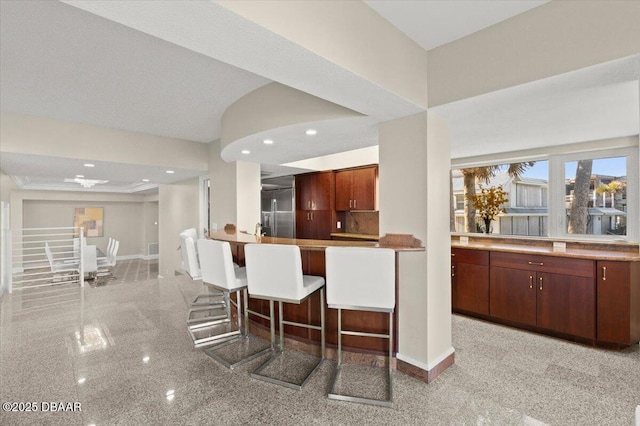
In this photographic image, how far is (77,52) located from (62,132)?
238cm

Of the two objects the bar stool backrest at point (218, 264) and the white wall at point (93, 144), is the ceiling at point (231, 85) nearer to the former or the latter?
the white wall at point (93, 144)

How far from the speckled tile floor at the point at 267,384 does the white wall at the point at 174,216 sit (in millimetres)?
3068

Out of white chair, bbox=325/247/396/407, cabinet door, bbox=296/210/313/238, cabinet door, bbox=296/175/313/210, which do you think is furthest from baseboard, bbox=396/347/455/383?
cabinet door, bbox=296/175/313/210

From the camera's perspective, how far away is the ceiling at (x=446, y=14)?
1.83 meters

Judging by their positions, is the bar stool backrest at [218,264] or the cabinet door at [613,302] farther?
the cabinet door at [613,302]

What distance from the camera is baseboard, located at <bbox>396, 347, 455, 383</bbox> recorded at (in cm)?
237

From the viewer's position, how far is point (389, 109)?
2350 millimetres

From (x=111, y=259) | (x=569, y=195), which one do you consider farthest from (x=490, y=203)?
(x=111, y=259)

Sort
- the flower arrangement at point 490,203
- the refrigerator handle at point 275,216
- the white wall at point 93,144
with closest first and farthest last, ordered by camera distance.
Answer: the white wall at point 93,144, the flower arrangement at point 490,203, the refrigerator handle at point 275,216

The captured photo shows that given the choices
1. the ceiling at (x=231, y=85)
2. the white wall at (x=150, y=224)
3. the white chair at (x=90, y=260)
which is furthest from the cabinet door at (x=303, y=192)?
the white wall at (x=150, y=224)

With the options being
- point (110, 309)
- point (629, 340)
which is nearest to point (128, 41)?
point (110, 309)

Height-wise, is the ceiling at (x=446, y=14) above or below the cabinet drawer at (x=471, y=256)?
above

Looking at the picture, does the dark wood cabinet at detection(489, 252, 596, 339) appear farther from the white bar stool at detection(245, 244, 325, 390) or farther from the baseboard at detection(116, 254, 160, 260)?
the baseboard at detection(116, 254, 160, 260)

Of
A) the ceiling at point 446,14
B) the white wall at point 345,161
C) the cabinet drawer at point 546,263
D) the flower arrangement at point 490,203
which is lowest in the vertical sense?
the cabinet drawer at point 546,263
